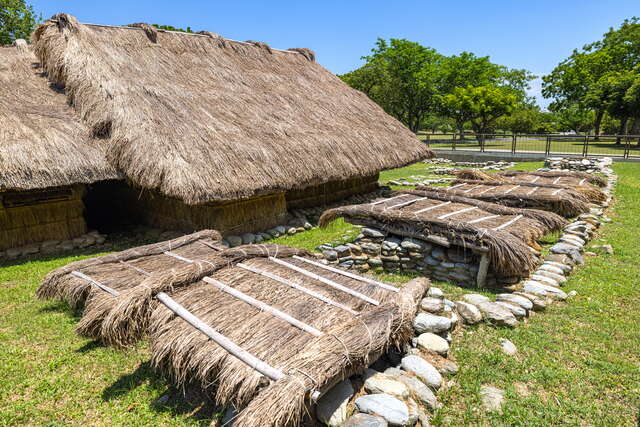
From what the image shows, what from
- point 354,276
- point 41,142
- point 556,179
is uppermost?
point 41,142

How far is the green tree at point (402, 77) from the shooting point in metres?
32.6

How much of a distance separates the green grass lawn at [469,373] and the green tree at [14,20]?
2378 centimetres

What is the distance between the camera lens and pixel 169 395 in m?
3.38

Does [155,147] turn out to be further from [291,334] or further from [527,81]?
[527,81]

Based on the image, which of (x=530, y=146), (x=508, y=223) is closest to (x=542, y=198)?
(x=508, y=223)

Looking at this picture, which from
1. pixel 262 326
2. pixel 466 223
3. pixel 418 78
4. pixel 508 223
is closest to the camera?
pixel 262 326

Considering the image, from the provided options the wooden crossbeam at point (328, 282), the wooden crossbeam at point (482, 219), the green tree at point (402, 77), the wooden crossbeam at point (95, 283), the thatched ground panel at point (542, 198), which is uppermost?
the green tree at point (402, 77)

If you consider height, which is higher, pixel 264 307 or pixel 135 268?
pixel 135 268

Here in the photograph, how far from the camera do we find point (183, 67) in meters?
9.64

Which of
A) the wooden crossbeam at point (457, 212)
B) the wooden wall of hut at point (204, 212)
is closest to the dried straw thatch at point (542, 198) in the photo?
the wooden crossbeam at point (457, 212)

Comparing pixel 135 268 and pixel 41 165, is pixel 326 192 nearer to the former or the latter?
pixel 41 165

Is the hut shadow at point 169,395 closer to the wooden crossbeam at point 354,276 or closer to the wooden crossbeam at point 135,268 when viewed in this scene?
the wooden crossbeam at point 135,268

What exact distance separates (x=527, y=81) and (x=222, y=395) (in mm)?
57988

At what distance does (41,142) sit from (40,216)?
1.57 metres
